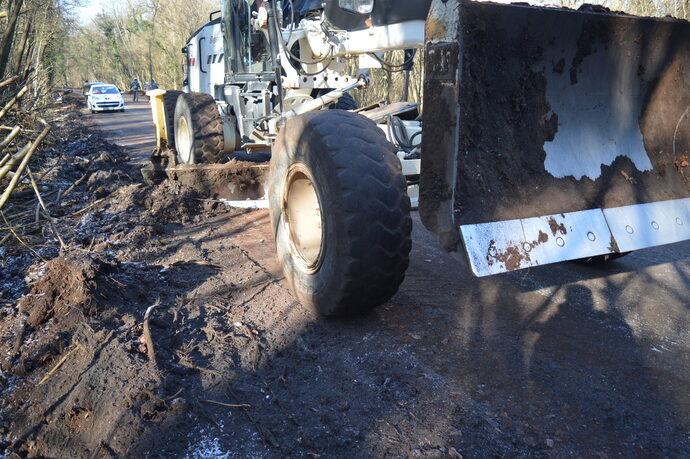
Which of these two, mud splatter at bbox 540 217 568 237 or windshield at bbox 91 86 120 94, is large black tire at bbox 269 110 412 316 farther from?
windshield at bbox 91 86 120 94

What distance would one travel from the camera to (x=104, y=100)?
1139 inches

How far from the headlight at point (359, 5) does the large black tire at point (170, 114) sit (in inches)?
184

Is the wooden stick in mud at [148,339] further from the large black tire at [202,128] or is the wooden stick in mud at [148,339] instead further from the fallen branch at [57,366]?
the large black tire at [202,128]

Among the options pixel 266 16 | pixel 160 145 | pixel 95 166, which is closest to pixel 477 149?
pixel 266 16

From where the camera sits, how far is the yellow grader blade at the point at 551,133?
313cm

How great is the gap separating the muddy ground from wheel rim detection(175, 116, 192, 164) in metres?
3.10

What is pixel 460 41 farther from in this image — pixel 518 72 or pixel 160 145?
pixel 160 145

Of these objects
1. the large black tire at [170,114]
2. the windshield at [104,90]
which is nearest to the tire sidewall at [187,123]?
the large black tire at [170,114]

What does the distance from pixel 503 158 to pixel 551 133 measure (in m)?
0.57

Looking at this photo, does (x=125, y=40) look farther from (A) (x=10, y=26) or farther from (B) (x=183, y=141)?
(A) (x=10, y=26)

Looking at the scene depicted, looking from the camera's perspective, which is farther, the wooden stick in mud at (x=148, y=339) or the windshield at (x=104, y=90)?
the windshield at (x=104, y=90)

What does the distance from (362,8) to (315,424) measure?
3771mm

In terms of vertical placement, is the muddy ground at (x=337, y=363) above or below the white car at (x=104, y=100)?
below

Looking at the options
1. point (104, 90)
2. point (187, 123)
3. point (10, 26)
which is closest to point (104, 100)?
point (104, 90)
